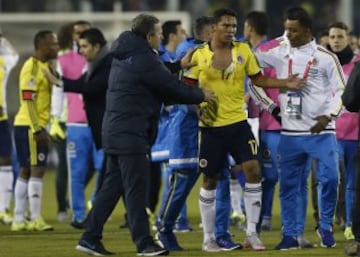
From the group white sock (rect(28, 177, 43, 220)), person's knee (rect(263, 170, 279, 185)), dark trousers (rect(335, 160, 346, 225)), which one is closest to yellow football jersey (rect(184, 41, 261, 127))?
person's knee (rect(263, 170, 279, 185))

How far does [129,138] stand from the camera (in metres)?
14.0

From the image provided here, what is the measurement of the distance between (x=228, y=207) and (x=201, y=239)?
0.53m

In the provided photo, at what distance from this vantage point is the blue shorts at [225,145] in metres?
14.6

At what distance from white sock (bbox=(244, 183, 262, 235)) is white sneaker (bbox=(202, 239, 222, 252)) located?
0.33m

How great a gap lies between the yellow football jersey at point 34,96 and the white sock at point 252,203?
3.46m

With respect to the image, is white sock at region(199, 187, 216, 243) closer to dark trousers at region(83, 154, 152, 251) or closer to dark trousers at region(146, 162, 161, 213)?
dark trousers at region(83, 154, 152, 251)

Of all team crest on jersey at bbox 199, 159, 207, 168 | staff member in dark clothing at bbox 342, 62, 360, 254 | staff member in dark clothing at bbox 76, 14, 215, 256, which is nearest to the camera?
staff member in dark clothing at bbox 342, 62, 360, 254

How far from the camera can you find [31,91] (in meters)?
17.4

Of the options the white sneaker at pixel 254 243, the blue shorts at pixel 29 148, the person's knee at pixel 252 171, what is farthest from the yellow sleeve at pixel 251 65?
the blue shorts at pixel 29 148

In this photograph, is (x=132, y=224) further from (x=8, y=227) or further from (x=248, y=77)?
(x=8, y=227)

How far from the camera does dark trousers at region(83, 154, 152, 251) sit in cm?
1398

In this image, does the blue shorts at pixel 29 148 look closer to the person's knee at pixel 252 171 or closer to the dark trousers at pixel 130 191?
the dark trousers at pixel 130 191

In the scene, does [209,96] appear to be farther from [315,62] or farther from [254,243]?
[254,243]

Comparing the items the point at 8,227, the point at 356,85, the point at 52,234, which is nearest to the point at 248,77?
the point at 356,85
